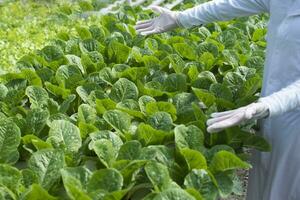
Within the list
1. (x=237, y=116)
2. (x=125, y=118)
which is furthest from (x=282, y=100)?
(x=125, y=118)

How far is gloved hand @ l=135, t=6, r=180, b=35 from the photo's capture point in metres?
3.15

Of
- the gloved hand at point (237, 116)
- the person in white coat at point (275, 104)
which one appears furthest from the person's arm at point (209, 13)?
the gloved hand at point (237, 116)

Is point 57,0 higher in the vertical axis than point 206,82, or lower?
lower

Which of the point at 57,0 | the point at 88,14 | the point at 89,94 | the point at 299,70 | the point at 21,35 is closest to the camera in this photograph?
the point at 299,70

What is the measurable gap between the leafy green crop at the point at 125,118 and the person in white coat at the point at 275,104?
128mm

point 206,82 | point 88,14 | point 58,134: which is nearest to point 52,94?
point 58,134

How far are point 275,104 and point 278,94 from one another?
48 millimetres

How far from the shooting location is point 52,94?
9.21 feet

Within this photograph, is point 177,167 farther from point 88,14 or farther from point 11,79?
point 88,14

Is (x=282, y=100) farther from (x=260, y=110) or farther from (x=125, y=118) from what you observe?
(x=125, y=118)

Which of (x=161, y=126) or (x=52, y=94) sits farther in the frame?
(x=52, y=94)

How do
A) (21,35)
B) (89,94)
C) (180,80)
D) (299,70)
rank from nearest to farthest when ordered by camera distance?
1. (299,70)
2. (89,94)
3. (180,80)
4. (21,35)

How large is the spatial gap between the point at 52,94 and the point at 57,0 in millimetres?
3517

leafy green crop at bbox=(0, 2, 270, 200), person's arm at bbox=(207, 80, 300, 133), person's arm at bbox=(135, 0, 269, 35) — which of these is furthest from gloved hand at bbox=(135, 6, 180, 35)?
person's arm at bbox=(207, 80, 300, 133)
